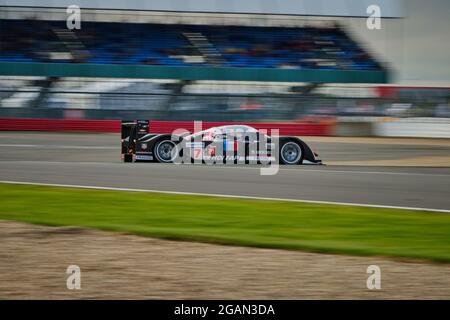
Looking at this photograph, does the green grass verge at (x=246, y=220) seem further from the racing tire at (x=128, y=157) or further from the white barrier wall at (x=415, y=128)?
the white barrier wall at (x=415, y=128)

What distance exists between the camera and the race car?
13602 mm

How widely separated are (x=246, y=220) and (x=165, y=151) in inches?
249

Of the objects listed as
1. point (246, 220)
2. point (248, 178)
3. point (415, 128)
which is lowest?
point (246, 220)

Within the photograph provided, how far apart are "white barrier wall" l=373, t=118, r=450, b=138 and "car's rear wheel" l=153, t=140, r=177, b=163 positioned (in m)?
14.0

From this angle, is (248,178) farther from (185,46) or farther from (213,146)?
(185,46)

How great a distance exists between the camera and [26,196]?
9.39 m

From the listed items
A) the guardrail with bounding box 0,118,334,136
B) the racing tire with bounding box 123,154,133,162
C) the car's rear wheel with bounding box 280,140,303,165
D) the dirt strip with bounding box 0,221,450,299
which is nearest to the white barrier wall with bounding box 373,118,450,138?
the guardrail with bounding box 0,118,334,136

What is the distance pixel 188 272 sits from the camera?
538 centimetres

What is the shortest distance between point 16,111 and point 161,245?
21.9 m

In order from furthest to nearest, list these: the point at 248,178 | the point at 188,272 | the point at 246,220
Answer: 1. the point at 248,178
2. the point at 246,220
3. the point at 188,272

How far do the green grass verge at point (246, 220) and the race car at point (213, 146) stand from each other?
13.2 ft

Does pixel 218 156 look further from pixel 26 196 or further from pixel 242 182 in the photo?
pixel 26 196

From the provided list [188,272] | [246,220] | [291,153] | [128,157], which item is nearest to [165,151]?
[128,157]
